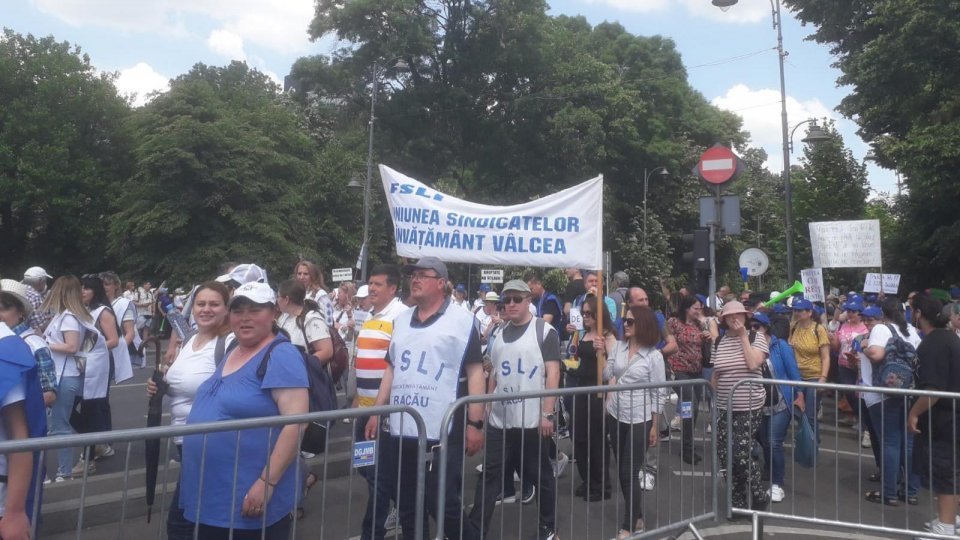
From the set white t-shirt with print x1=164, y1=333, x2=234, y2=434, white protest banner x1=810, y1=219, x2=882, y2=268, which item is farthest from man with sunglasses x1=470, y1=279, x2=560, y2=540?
white protest banner x1=810, y1=219, x2=882, y2=268

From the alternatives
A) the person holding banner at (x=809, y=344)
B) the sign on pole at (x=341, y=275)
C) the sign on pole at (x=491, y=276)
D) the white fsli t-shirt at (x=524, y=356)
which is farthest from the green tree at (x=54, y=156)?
the white fsli t-shirt at (x=524, y=356)

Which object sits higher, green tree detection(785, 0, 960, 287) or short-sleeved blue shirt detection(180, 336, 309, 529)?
green tree detection(785, 0, 960, 287)

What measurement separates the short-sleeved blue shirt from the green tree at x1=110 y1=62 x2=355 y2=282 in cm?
2951

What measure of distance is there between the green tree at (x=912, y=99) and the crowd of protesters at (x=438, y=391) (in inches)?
530

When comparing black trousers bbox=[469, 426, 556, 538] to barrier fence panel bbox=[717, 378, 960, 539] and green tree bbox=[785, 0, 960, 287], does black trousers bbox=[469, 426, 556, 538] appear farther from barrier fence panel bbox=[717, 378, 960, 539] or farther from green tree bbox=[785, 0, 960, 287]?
green tree bbox=[785, 0, 960, 287]

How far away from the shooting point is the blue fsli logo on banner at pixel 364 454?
398 centimetres

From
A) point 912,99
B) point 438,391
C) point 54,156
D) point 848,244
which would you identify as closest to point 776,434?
point 438,391

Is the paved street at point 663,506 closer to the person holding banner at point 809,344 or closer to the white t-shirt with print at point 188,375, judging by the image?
the white t-shirt with print at point 188,375

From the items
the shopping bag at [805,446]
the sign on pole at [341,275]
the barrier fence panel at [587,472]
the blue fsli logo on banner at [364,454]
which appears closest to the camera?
the blue fsli logo on banner at [364,454]

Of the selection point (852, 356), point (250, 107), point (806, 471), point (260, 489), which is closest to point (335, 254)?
point (250, 107)

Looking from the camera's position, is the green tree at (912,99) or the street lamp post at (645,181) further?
the street lamp post at (645,181)

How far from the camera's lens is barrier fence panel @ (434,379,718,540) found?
4.78 metres

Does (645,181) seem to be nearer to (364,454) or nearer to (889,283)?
(889,283)

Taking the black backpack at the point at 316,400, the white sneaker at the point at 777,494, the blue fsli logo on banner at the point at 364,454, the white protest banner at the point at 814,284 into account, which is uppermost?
the white protest banner at the point at 814,284
